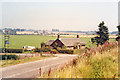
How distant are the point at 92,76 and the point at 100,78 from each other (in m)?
0.32

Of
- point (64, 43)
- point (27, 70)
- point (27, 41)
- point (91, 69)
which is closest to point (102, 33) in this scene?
point (64, 43)

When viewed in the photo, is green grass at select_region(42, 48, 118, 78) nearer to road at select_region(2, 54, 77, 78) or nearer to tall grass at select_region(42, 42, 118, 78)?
tall grass at select_region(42, 42, 118, 78)

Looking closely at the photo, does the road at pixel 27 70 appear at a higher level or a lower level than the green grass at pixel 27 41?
lower

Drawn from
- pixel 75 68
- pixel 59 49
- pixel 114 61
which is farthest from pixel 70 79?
pixel 59 49

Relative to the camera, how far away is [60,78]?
18.3 feet

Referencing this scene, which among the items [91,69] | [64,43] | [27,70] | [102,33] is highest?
[102,33]

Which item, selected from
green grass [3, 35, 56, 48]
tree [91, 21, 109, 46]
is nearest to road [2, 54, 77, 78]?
tree [91, 21, 109, 46]

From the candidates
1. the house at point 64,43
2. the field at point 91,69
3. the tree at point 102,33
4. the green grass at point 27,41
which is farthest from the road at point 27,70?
the green grass at point 27,41

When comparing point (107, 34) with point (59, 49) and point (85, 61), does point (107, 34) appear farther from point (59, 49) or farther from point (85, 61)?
point (85, 61)

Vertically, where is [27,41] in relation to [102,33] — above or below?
below

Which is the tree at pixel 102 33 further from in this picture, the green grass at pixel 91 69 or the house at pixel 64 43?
the green grass at pixel 91 69

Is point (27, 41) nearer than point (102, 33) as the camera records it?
No

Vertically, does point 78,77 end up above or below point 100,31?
below

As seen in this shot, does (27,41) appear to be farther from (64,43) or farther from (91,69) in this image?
(91,69)
